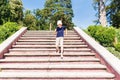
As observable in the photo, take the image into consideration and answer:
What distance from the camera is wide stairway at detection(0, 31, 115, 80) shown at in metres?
9.09

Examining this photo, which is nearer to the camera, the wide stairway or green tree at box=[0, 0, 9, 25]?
the wide stairway

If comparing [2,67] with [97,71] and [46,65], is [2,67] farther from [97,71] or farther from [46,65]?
[97,71]

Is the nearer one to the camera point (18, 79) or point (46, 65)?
point (18, 79)

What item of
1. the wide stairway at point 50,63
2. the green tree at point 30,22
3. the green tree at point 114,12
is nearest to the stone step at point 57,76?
the wide stairway at point 50,63

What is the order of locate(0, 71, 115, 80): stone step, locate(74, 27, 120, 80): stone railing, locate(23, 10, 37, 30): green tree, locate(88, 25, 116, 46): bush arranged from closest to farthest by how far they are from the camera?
1. locate(74, 27, 120, 80): stone railing
2. locate(0, 71, 115, 80): stone step
3. locate(88, 25, 116, 46): bush
4. locate(23, 10, 37, 30): green tree

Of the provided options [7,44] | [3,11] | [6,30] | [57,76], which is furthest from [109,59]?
[3,11]

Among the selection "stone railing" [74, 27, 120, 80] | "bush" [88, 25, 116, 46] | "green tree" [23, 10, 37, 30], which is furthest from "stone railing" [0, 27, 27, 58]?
"green tree" [23, 10, 37, 30]

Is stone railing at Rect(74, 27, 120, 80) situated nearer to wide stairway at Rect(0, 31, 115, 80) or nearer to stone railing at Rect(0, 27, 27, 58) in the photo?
wide stairway at Rect(0, 31, 115, 80)

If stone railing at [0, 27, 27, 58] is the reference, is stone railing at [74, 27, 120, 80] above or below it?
below

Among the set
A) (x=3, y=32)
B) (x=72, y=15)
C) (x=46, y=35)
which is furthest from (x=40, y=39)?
(x=72, y=15)

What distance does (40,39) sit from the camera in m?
15.5

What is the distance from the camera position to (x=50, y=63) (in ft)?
35.3

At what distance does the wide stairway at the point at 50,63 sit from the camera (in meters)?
9.09

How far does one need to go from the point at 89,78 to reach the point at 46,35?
306 inches
